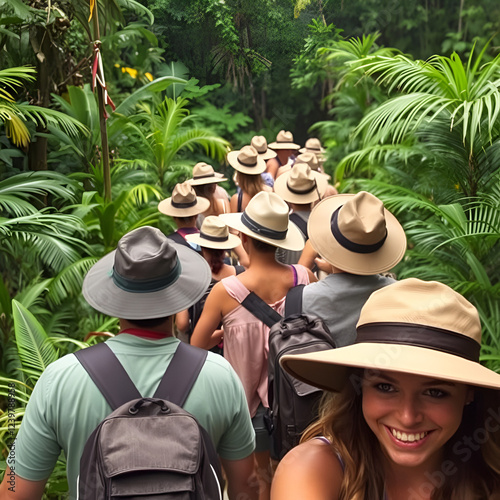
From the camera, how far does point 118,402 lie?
2.00 metres

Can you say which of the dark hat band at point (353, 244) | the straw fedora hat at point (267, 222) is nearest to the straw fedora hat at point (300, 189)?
the straw fedora hat at point (267, 222)

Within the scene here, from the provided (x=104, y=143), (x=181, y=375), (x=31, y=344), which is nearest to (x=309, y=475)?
(x=181, y=375)

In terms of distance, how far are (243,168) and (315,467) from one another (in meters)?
5.34

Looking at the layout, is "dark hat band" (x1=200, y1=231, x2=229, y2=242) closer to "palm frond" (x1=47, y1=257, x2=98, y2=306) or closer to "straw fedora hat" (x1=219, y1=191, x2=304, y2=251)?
"straw fedora hat" (x1=219, y1=191, x2=304, y2=251)

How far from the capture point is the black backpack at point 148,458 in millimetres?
1624

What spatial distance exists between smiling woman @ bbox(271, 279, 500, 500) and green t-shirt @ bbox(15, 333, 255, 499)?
0.49 metres

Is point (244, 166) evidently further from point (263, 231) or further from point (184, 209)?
point (263, 231)

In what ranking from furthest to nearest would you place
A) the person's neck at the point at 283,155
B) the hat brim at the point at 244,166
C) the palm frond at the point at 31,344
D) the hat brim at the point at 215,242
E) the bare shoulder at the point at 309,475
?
the person's neck at the point at 283,155 → the hat brim at the point at 244,166 → the hat brim at the point at 215,242 → the palm frond at the point at 31,344 → the bare shoulder at the point at 309,475

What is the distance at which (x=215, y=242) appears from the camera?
14.6 ft

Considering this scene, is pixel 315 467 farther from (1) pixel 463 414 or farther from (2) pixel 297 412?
(2) pixel 297 412

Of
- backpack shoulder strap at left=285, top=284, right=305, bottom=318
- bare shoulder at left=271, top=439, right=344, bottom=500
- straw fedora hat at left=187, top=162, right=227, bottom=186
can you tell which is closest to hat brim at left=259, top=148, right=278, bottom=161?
straw fedora hat at left=187, top=162, right=227, bottom=186

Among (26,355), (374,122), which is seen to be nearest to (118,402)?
(26,355)

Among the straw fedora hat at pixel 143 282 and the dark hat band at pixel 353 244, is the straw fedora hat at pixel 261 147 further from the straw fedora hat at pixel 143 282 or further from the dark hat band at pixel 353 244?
the straw fedora hat at pixel 143 282

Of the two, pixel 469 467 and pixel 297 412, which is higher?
pixel 469 467
